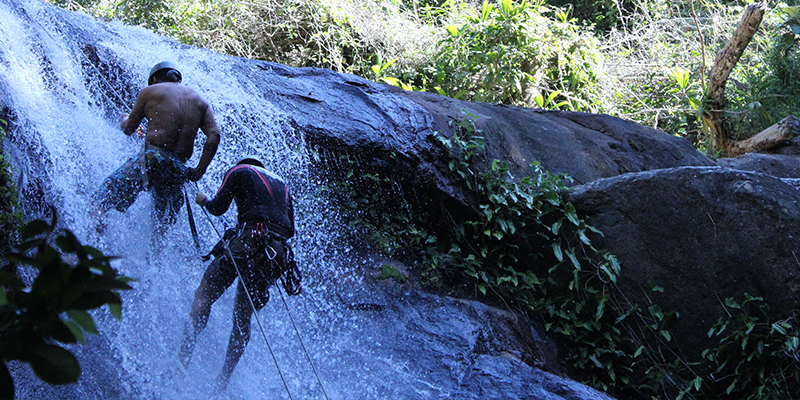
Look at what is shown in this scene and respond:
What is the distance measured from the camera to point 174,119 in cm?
430

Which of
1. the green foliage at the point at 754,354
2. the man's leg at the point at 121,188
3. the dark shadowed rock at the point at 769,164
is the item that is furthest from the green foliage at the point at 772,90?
the man's leg at the point at 121,188

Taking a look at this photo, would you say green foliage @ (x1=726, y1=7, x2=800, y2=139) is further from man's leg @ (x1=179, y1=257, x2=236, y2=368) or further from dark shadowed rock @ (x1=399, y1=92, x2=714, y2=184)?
man's leg @ (x1=179, y1=257, x2=236, y2=368)

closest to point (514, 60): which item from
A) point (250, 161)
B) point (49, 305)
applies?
point (250, 161)

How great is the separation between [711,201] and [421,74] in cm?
524

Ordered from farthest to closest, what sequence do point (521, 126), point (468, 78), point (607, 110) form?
point (607, 110) → point (468, 78) → point (521, 126)

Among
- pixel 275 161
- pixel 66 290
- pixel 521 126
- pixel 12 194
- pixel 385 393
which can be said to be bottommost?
pixel 385 393

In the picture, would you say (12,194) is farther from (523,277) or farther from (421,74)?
(421,74)

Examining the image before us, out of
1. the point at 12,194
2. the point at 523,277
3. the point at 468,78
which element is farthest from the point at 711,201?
the point at 12,194

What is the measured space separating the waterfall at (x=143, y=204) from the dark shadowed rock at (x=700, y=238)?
2.53 meters

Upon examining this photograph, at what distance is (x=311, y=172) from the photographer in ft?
18.9

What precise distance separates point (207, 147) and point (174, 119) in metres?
0.30

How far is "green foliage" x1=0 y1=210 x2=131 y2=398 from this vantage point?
3.00 ft

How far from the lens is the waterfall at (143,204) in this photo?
154 inches

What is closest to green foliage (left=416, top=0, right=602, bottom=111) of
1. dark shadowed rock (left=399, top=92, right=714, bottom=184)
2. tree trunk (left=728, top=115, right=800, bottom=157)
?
dark shadowed rock (left=399, top=92, right=714, bottom=184)
